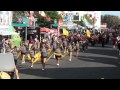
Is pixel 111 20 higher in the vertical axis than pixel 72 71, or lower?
higher

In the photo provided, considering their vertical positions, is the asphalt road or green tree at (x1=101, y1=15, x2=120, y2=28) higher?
green tree at (x1=101, y1=15, x2=120, y2=28)

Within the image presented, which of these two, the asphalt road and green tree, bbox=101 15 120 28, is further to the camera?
green tree, bbox=101 15 120 28

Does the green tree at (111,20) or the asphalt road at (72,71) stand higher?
the green tree at (111,20)

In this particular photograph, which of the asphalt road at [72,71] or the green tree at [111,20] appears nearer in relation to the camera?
the asphalt road at [72,71]

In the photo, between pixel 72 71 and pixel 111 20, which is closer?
pixel 72 71

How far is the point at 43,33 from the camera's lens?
4022 cm
